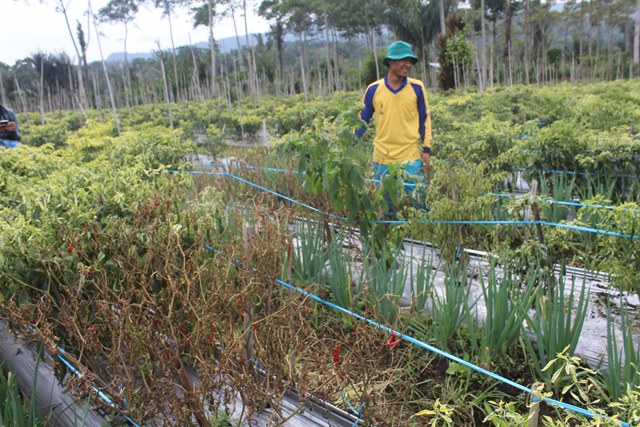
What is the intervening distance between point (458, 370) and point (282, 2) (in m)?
29.9

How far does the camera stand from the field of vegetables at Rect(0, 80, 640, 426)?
192cm

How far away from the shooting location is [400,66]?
3873mm

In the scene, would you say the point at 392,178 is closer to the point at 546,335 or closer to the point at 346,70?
the point at 546,335

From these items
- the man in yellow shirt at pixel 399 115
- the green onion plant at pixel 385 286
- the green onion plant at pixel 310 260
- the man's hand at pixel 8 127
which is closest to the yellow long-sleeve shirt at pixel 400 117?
the man in yellow shirt at pixel 399 115

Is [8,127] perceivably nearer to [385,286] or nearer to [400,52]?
[400,52]

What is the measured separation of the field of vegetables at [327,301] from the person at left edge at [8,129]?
8.93 ft

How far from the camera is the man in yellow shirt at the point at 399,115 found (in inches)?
158

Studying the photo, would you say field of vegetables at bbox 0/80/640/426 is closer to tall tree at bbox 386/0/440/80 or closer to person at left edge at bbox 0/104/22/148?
person at left edge at bbox 0/104/22/148

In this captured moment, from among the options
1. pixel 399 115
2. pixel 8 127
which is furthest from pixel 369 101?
pixel 8 127

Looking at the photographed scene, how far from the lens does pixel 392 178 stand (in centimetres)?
320

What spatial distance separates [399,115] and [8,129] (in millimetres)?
5143

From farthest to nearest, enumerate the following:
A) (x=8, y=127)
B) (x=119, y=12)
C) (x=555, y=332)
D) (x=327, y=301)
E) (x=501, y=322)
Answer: (x=119, y=12) < (x=8, y=127) < (x=327, y=301) < (x=501, y=322) < (x=555, y=332)

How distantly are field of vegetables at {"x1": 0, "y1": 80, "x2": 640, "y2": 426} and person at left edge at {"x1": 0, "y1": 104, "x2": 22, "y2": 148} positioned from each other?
2.72 metres

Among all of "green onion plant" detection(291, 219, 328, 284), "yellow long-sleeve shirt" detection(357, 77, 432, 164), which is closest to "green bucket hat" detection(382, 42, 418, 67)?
"yellow long-sleeve shirt" detection(357, 77, 432, 164)
